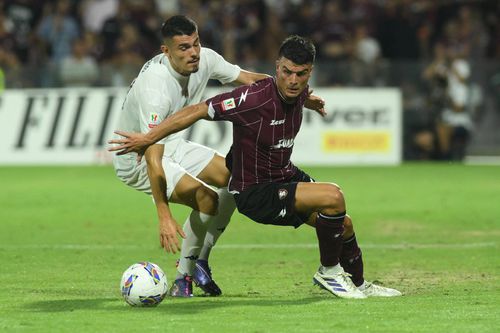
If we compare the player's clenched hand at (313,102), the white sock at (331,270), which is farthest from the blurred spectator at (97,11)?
the white sock at (331,270)

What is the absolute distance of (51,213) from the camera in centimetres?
1421

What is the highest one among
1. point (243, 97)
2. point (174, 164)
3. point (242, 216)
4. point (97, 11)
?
point (97, 11)

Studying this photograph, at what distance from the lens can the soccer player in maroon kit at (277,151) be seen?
7.78 meters

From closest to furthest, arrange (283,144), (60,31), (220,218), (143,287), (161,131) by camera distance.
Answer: (143,287), (161,131), (283,144), (220,218), (60,31)

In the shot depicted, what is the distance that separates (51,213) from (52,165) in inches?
268

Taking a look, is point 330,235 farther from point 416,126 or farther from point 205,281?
point 416,126

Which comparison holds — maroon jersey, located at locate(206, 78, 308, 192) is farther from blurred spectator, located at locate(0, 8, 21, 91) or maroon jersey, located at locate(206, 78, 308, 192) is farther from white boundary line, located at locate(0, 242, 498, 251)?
blurred spectator, located at locate(0, 8, 21, 91)

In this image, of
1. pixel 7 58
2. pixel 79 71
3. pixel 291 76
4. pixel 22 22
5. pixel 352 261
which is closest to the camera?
pixel 291 76

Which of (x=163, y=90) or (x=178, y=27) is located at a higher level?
(x=178, y=27)

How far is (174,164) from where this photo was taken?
28.3ft

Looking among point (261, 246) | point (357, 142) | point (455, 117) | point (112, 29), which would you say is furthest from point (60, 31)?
point (261, 246)

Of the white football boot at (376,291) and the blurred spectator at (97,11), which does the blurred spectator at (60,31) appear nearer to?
the blurred spectator at (97,11)

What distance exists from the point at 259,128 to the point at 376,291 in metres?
1.43

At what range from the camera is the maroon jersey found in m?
7.84
